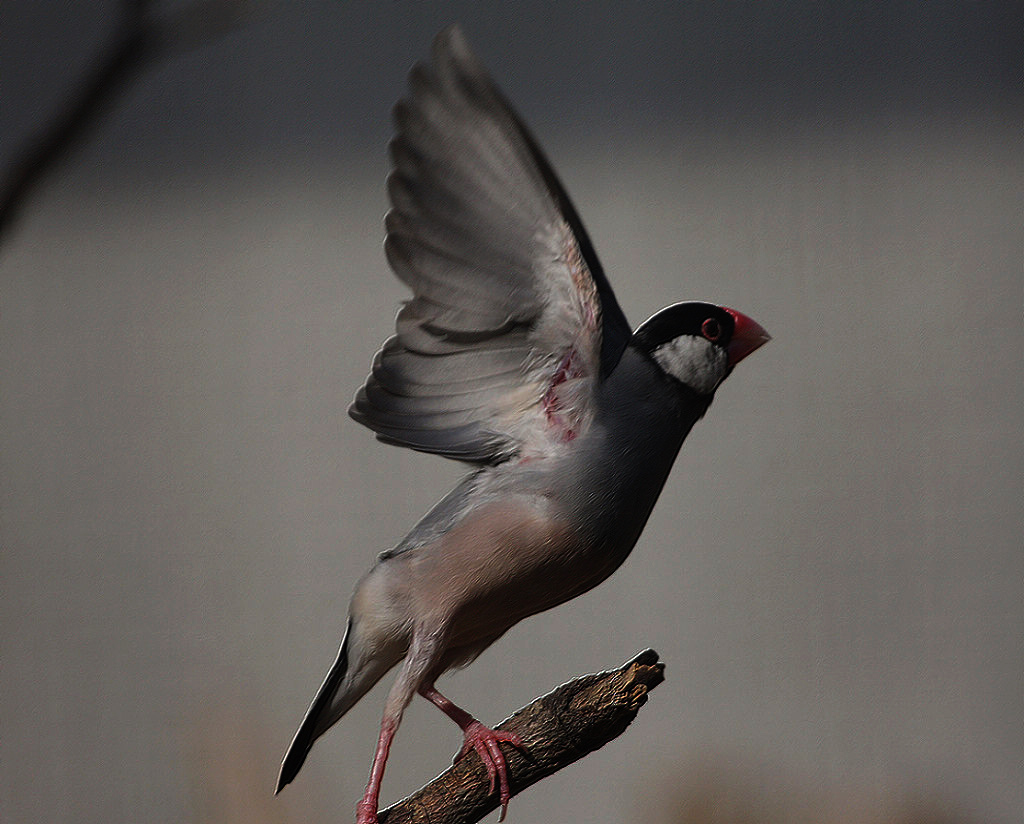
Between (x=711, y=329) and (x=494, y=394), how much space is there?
0.16m

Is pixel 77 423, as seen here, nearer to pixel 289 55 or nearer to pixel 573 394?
pixel 289 55

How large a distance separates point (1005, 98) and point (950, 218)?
0.14 m

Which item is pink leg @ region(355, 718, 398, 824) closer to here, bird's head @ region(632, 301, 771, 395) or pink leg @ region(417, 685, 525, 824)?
pink leg @ region(417, 685, 525, 824)

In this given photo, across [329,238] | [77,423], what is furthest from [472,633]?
[77,423]

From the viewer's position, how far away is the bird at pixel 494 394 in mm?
622

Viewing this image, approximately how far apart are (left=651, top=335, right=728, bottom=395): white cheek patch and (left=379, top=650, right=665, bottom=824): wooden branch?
184 mm

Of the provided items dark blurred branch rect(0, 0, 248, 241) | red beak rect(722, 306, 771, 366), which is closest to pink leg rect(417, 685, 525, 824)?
red beak rect(722, 306, 771, 366)

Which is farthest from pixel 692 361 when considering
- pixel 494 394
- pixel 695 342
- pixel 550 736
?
pixel 550 736

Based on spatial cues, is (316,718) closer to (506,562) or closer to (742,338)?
(506,562)

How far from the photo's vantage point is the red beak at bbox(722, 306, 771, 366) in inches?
27.5

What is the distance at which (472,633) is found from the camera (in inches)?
26.8

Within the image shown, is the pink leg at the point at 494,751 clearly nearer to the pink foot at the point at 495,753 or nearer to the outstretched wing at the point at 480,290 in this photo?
the pink foot at the point at 495,753

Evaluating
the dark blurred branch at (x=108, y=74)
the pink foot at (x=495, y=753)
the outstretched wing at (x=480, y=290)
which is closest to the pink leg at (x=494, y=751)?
the pink foot at (x=495, y=753)

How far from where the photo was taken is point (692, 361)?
2.24ft
